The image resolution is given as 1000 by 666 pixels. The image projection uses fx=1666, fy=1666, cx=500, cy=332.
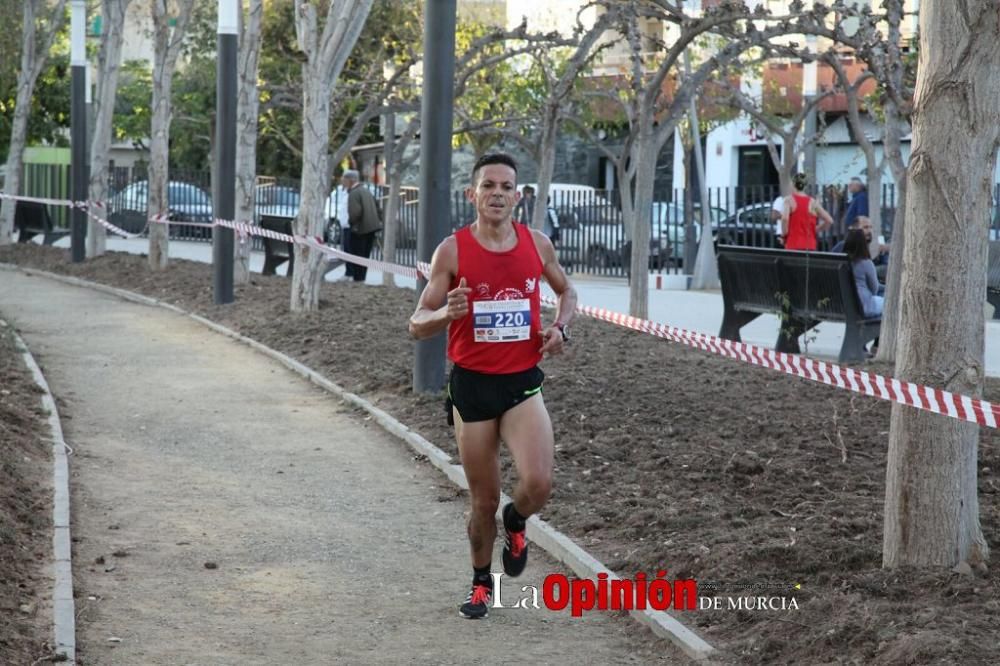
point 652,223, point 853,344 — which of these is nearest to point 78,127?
point 652,223

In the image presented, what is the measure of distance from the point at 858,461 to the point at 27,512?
4.32 m

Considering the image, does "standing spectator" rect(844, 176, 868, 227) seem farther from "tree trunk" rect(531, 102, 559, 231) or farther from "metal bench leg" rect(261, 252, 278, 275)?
"metal bench leg" rect(261, 252, 278, 275)

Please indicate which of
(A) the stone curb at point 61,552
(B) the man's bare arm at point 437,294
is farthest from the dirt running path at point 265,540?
(B) the man's bare arm at point 437,294

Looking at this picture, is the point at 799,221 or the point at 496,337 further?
the point at 799,221

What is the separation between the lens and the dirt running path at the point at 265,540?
6309 millimetres

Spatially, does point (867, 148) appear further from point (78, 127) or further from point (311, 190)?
point (78, 127)

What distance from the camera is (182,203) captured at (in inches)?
1596

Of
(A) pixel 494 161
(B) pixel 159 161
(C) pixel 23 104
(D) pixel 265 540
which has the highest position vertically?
(C) pixel 23 104

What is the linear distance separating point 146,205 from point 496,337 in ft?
112

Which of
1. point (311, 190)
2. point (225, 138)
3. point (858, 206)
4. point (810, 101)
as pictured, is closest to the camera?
point (311, 190)

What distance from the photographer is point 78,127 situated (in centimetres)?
2711

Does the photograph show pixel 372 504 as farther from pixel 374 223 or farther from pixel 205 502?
pixel 374 223

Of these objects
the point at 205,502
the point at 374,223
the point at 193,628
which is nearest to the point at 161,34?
the point at 374,223

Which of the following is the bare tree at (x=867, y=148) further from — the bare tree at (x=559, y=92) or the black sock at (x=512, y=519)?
the black sock at (x=512, y=519)
